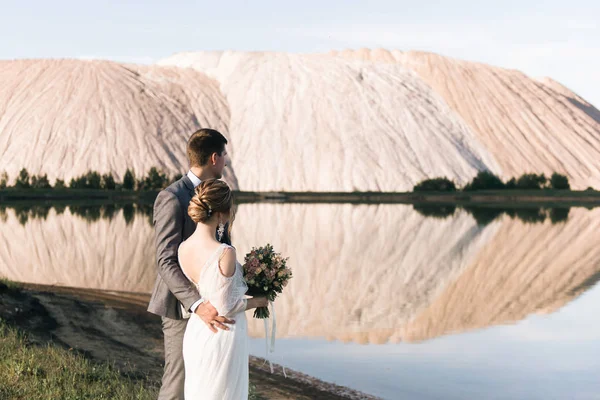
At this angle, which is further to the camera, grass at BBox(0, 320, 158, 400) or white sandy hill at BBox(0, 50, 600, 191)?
white sandy hill at BBox(0, 50, 600, 191)

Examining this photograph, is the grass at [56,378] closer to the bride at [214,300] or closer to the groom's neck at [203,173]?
the bride at [214,300]

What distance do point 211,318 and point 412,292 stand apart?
18.0 metres

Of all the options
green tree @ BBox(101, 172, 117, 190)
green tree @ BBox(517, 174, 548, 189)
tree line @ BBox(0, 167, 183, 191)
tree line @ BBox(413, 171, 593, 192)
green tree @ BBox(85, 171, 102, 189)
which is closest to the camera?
tree line @ BBox(0, 167, 183, 191)

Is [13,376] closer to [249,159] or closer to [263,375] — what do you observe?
[263,375]

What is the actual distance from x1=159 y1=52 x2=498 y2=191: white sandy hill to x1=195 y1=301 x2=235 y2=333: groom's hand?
287ft

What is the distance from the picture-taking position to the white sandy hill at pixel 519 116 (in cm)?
11725

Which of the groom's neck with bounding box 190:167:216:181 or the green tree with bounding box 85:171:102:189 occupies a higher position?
the green tree with bounding box 85:171:102:189

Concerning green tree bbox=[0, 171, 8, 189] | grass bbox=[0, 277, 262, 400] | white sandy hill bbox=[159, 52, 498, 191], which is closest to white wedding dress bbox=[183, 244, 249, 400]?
grass bbox=[0, 277, 262, 400]

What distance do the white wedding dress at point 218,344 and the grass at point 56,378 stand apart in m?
2.38

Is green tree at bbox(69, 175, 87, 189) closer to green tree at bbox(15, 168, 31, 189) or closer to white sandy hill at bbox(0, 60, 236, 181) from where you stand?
green tree at bbox(15, 168, 31, 189)

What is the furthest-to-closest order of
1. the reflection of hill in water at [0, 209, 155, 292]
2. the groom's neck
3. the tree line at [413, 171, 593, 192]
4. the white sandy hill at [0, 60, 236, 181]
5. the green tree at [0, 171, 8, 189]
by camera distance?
1. the white sandy hill at [0, 60, 236, 181]
2. the tree line at [413, 171, 593, 192]
3. the green tree at [0, 171, 8, 189]
4. the reflection of hill in water at [0, 209, 155, 292]
5. the groom's neck

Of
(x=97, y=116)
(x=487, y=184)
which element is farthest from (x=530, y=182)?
(x=97, y=116)

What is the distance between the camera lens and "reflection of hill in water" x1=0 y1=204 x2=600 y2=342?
63.6 ft

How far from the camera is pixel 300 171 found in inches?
3821
